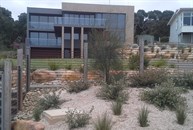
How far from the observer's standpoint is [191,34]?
162ft

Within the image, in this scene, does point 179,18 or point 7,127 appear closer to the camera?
point 7,127

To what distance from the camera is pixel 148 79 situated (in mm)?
12180

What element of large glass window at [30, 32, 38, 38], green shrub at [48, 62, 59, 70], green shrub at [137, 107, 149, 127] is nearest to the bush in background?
green shrub at [48, 62, 59, 70]

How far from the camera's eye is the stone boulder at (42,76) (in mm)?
15770

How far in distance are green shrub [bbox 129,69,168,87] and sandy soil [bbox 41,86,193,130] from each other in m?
0.50

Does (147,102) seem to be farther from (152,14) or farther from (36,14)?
(152,14)

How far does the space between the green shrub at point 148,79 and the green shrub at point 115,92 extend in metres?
1.31

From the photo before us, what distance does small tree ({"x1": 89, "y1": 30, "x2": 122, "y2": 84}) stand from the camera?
12.7m

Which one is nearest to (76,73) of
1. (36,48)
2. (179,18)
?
(36,48)

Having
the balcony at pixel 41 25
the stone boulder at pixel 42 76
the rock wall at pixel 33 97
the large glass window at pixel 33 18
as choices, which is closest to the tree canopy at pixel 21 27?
the large glass window at pixel 33 18

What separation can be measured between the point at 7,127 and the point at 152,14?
3040 inches

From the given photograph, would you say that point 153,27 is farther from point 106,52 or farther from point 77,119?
point 77,119

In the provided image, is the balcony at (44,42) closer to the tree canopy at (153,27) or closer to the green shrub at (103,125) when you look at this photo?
the tree canopy at (153,27)

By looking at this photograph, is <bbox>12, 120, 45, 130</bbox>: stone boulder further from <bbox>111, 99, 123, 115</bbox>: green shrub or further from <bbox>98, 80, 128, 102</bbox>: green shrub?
<bbox>98, 80, 128, 102</bbox>: green shrub
